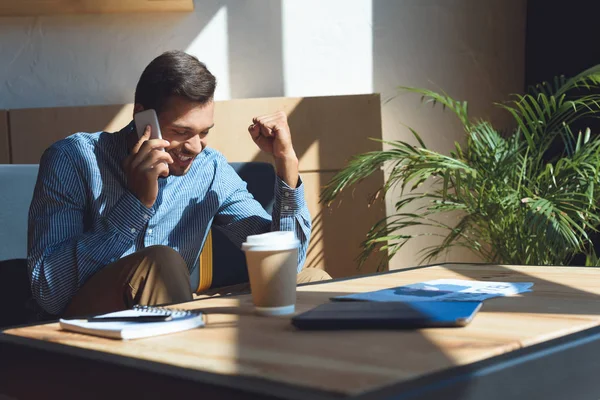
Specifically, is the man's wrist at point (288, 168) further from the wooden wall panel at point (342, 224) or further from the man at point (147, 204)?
the wooden wall panel at point (342, 224)

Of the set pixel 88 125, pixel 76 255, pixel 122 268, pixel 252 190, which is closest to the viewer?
pixel 122 268

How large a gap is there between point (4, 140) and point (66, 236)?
1.60 m

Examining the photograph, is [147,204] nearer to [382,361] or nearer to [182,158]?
[182,158]

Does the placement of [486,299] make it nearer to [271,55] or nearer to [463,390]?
[463,390]

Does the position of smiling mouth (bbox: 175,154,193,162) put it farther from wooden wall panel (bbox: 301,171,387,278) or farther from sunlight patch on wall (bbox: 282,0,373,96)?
sunlight patch on wall (bbox: 282,0,373,96)

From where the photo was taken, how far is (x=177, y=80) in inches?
87.4

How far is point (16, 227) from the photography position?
7.91 ft

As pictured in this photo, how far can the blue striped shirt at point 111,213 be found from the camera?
1.90m

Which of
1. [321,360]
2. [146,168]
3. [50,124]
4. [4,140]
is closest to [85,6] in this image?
[50,124]

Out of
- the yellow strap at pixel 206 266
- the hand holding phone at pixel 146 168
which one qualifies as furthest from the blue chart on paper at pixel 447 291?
the yellow strap at pixel 206 266

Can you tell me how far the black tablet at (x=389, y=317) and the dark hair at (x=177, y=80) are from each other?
1.16 metres

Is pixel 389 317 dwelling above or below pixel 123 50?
below

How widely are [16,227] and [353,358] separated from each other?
175 centimetres

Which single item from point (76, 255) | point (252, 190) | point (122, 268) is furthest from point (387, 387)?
point (252, 190)
